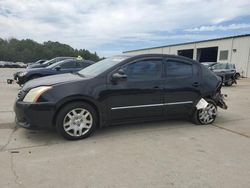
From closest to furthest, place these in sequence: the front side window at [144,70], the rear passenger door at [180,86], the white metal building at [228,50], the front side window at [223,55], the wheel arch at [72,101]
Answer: the wheel arch at [72,101]
the front side window at [144,70]
the rear passenger door at [180,86]
the white metal building at [228,50]
the front side window at [223,55]

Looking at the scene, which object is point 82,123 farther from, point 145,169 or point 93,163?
point 145,169

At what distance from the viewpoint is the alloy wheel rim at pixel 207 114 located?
622 centimetres

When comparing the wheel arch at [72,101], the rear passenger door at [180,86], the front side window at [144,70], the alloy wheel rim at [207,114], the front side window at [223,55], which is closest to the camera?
the wheel arch at [72,101]

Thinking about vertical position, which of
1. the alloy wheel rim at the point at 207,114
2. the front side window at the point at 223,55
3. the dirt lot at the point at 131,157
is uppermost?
the front side window at the point at 223,55

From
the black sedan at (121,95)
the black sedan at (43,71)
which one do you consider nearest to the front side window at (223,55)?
the black sedan at (43,71)

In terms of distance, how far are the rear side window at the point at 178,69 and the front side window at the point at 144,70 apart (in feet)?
0.75

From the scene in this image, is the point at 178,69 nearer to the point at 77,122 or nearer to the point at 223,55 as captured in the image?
the point at 77,122

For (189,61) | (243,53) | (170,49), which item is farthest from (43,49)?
(189,61)

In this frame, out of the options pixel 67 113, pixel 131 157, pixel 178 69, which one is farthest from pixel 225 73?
pixel 131 157

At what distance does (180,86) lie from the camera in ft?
19.2

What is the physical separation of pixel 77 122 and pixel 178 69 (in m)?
2.52

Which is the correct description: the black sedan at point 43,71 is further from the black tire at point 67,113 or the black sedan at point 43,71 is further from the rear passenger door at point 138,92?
the black tire at point 67,113

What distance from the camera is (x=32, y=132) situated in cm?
531

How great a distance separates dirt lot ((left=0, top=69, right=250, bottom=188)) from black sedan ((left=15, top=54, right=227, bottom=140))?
338mm
